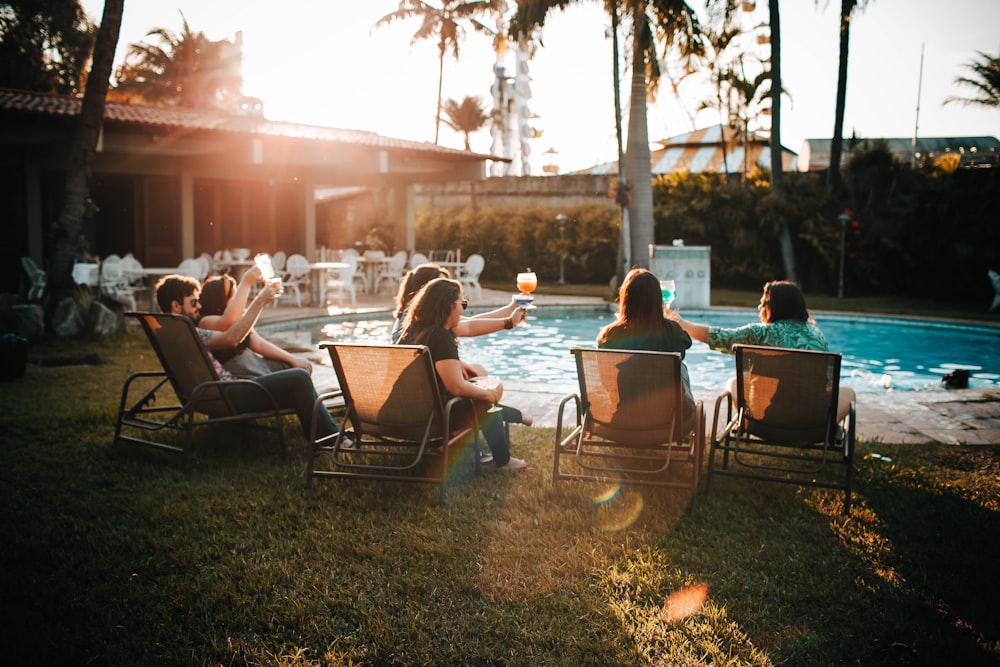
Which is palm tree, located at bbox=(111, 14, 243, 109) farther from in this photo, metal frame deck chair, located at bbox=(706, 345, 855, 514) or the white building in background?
metal frame deck chair, located at bbox=(706, 345, 855, 514)

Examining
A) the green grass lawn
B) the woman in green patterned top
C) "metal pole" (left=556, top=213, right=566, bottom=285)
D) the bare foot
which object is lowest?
the green grass lawn

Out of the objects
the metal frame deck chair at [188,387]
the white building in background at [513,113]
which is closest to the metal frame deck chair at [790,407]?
the metal frame deck chair at [188,387]

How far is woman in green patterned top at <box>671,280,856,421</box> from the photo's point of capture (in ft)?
14.7

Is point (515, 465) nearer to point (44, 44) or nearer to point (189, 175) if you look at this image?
point (189, 175)

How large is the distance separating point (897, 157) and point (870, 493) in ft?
57.5

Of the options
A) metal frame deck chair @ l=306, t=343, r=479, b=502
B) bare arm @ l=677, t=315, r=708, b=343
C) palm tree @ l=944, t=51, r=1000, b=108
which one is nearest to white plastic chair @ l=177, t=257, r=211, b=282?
metal frame deck chair @ l=306, t=343, r=479, b=502

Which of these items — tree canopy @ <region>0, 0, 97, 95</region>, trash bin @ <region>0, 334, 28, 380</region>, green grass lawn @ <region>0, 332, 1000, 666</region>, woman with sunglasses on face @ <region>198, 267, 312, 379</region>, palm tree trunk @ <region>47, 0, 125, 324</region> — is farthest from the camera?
tree canopy @ <region>0, 0, 97, 95</region>

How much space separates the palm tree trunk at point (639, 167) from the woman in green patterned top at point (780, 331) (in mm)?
10289

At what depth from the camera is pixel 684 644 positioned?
2.64 m

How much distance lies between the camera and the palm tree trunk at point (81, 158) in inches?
392

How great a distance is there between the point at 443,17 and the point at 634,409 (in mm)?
24216

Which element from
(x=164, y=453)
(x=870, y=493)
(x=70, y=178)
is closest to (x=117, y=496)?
(x=164, y=453)

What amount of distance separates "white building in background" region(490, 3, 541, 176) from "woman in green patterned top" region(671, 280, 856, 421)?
1175 inches

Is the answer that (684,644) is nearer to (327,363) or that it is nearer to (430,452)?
(430,452)
